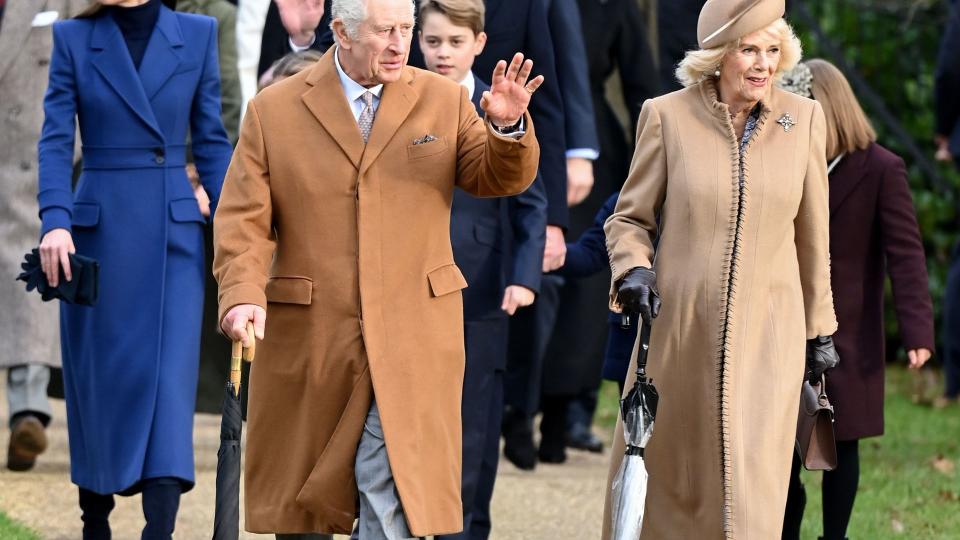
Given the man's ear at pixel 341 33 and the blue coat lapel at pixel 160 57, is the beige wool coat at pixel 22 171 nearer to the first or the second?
the blue coat lapel at pixel 160 57

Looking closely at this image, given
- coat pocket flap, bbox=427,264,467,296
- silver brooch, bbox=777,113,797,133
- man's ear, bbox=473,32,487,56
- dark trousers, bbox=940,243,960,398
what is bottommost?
dark trousers, bbox=940,243,960,398

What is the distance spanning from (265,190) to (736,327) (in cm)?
133

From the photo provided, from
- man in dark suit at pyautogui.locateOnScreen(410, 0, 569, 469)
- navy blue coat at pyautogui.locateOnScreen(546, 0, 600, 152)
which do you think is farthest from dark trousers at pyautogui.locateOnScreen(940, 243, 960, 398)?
man in dark suit at pyautogui.locateOnScreen(410, 0, 569, 469)

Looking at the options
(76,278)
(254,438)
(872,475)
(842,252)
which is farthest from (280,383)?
(872,475)

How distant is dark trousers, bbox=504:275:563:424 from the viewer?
8.84m

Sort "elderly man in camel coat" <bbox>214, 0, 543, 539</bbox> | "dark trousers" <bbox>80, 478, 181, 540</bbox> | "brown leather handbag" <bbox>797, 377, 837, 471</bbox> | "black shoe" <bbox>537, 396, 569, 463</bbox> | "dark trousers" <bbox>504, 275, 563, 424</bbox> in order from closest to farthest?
"elderly man in camel coat" <bbox>214, 0, 543, 539</bbox> < "brown leather handbag" <bbox>797, 377, 837, 471</bbox> < "dark trousers" <bbox>80, 478, 181, 540</bbox> < "dark trousers" <bbox>504, 275, 563, 424</bbox> < "black shoe" <bbox>537, 396, 569, 463</bbox>

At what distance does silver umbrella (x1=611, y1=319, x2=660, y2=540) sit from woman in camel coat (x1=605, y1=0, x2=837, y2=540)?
148 millimetres

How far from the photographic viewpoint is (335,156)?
5.73 m

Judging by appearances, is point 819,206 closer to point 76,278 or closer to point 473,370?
point 473,370

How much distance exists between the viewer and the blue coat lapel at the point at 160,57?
271 inches

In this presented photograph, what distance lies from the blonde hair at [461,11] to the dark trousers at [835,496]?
5.79ft

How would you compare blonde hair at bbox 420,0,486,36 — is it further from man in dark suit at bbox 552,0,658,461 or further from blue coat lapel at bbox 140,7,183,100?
man in dark suit at bbox 552,0,658,461

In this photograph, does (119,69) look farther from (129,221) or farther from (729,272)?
(729,272)

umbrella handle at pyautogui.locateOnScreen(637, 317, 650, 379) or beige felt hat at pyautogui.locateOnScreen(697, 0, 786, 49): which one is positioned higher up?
beige felt hat at pyautogui.locateOnScreen(697, 0, 786, 49)
